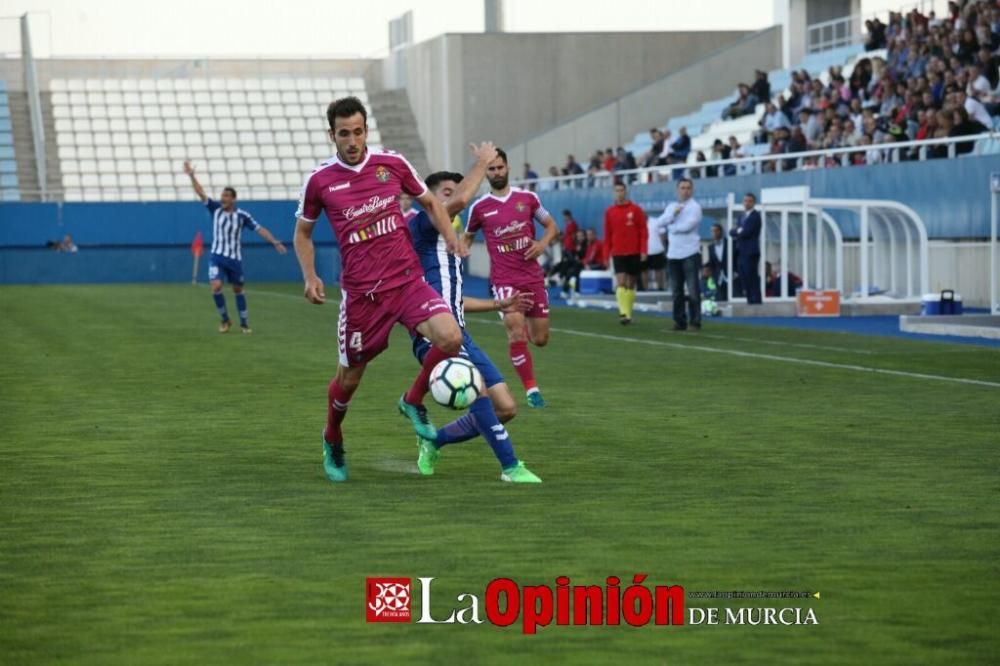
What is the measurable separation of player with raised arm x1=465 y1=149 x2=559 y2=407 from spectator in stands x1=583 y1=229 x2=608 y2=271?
2316cm

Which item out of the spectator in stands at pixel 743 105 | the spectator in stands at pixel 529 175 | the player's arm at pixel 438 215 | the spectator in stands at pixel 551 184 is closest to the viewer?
the player's arm at pixel 438 215

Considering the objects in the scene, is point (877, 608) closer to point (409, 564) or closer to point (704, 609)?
point (704, 609)

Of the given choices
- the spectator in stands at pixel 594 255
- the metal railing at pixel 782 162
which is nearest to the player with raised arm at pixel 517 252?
the metal railing at pixel 782 162

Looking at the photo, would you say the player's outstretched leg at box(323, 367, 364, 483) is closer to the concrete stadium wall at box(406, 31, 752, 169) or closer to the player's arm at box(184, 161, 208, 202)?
the player's arm at box(184, 161, 208, 202)

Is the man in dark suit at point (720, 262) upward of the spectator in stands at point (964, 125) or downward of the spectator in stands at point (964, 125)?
downward

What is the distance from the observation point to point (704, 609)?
21.1ft

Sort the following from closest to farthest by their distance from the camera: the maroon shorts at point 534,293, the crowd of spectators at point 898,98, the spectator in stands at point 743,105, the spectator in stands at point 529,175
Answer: the maroon shorts at point 534,293 → the crowd of spectators at point 898,98 → the spectator in stands at point 743,105 → the spectator in stands at point 529,175

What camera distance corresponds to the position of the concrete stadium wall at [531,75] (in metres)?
58.2

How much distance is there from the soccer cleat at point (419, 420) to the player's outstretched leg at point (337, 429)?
457mm

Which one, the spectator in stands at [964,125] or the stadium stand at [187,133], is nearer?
the spectator in stands at [964,125]

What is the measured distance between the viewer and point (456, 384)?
372 inches

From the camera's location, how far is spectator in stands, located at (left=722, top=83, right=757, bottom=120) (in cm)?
4288

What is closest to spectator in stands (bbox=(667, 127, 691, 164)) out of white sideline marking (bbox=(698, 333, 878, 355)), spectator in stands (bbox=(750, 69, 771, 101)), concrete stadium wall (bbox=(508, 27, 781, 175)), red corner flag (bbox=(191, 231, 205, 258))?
spectator in stands (bbox=(750, 69, 771, 101))

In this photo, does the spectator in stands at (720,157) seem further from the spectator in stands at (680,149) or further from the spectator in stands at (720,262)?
the spectator in stands at (720,262)
